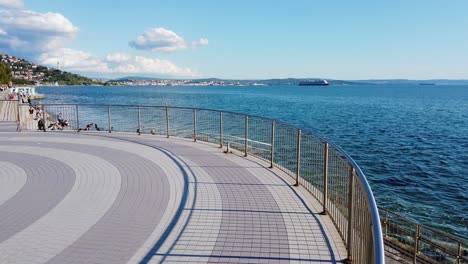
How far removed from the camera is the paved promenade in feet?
17.0

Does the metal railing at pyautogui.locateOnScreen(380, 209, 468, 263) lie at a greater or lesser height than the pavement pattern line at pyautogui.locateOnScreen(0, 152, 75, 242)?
lesser

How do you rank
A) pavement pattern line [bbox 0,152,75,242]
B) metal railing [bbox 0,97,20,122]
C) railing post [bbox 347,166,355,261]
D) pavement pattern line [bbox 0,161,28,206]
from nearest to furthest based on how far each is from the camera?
railing post [bbox 347,166,355,261] < pavement pattern line [bbox 0,152,75,242] < pavement pattern line [bbox 0,161,28,206] < metal railing [bbox 0,97,20,122]

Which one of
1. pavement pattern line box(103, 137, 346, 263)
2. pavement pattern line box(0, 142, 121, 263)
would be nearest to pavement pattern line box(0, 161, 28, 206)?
pavement pattern line box(0, 142, 121, 263)

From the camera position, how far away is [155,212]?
6660 millimetres

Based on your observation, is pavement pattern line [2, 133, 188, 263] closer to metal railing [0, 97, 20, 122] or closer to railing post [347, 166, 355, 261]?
railing post [347, 166, 355, 261]

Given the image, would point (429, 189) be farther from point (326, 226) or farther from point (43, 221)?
point (43, 221)

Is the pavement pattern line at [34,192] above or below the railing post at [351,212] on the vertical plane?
below

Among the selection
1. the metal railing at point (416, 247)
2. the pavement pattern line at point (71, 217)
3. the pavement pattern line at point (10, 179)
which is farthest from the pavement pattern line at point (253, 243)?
the pavement pattern line at point (10, 179)

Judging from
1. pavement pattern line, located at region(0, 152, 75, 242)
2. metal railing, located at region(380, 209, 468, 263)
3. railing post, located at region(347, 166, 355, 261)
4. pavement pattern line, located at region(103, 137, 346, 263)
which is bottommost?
metal railing, located at region(380, 209, 468, 263)

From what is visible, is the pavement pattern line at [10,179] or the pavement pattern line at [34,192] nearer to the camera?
the pavement pattern line at [34,192]

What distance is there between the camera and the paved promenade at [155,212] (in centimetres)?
517

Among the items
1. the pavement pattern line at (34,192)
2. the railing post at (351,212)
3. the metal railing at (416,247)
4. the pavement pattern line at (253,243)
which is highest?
the railing post at (351,212)

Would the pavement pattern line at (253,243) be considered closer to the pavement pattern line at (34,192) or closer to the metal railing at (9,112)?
the pavement pattern line at (34,192)

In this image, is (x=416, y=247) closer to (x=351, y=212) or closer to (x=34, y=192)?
(x=351, y=212)
